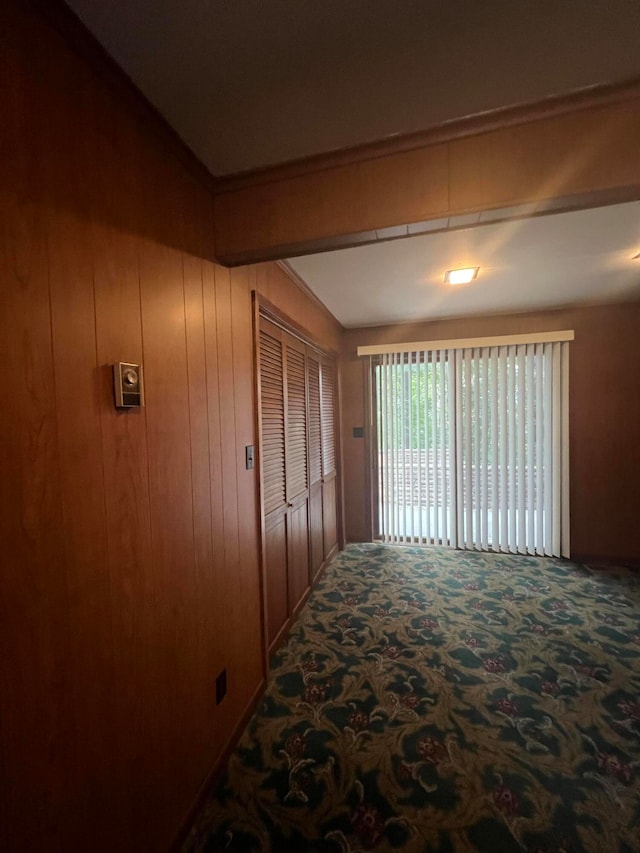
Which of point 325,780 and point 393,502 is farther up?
point 393,502

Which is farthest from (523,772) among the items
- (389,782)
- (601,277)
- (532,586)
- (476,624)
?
(601,277)

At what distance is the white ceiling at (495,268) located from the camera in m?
1.90

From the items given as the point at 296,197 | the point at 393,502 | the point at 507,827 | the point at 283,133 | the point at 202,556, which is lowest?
the point at 507,827

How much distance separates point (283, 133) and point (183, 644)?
1803mm

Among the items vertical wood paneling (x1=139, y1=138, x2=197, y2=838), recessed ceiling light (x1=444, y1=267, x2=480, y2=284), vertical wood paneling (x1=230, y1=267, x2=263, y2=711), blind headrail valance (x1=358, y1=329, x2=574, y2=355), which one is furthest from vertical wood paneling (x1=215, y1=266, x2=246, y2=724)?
blind headrail valance (x1=358, y1=329, x2=574, y2=355)

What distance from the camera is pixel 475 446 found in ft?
11.7

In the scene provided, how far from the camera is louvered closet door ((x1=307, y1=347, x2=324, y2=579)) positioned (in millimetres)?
Answer: 2881

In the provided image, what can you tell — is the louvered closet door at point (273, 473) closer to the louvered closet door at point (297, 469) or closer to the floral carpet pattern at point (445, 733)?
the louvered closet door at point (297, 469)

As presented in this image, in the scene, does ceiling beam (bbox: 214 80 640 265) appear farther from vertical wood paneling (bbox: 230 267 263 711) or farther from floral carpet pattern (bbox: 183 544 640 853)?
floral carpet pattern (bbox: 183 544 640 853)

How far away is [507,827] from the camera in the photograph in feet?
4.10

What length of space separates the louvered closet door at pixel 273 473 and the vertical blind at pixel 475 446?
5.94 feet

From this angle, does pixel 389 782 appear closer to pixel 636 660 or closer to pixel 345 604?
pixel 345 604

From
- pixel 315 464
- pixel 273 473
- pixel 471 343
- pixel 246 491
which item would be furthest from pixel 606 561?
pixel 246 491

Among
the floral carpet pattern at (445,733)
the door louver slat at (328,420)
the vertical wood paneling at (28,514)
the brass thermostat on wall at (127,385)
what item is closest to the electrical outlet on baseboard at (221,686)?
the floral carpet pattern at (445,733)
